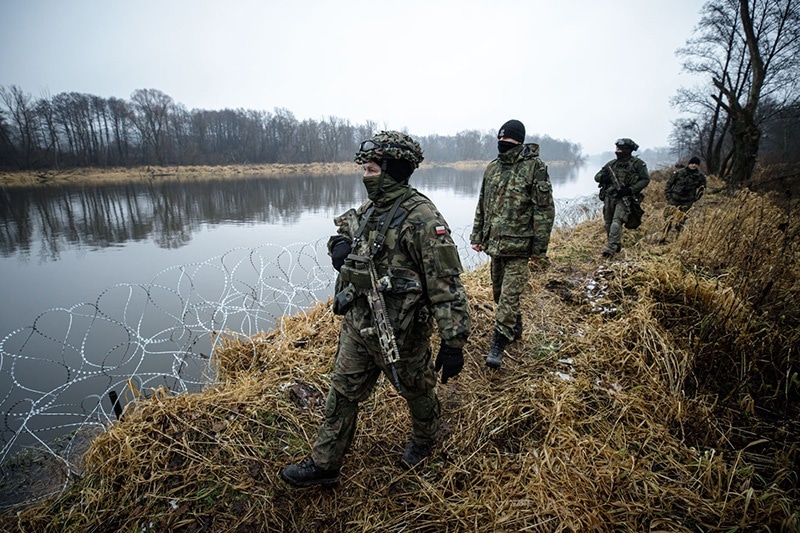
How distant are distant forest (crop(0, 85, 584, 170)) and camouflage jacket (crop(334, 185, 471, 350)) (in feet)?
156

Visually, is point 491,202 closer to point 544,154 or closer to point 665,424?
point 665,424

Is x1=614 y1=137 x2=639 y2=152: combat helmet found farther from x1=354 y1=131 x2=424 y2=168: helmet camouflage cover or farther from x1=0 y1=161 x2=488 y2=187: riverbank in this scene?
x1=0 y1=161 x2=488 y2=187: riverbank

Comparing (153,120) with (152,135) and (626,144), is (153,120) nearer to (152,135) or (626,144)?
(152,135)

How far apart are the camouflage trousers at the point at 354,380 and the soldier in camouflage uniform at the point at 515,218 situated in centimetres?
127

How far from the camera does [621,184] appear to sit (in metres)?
5.69

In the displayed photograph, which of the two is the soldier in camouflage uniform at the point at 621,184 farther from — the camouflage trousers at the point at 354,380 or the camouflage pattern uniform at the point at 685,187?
the camouflage trousers at the point at 354,380

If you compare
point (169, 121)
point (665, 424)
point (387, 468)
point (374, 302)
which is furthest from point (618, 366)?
point (169, 121)

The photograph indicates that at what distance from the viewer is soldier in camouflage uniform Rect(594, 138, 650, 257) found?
552cm

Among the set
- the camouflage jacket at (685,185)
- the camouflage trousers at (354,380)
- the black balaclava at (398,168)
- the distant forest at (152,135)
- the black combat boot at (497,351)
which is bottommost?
the black combat boot at (497,351)

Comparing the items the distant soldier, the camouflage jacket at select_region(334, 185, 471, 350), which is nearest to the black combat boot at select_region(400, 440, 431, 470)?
the camouflage jacket at select_region(334, 185, 471, 350)

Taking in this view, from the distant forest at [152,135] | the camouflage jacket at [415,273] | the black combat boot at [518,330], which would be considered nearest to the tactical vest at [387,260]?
the camouflage jacket at [415,273]

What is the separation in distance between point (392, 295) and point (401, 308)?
9 centimetres

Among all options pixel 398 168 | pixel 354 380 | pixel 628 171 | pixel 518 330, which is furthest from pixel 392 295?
pixel 628 171

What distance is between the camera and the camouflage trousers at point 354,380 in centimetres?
198
